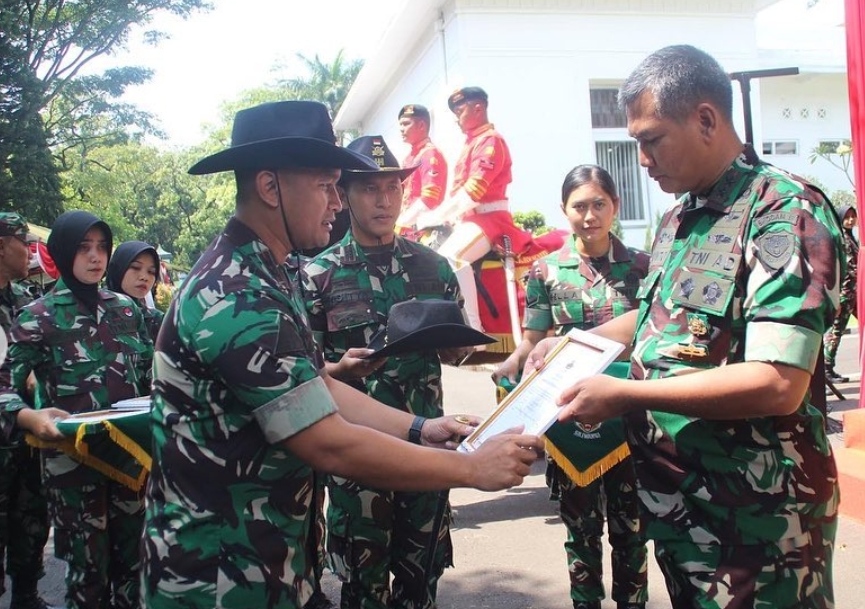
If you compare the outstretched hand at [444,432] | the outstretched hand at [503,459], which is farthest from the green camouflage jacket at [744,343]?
the outstretched hand at [444,432]

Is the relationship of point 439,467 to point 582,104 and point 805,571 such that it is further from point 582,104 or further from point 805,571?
point 582,104

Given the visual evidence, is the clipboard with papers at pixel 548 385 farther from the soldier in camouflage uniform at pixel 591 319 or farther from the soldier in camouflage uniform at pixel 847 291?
the soldier in camouflage uniform at pixel 847 291

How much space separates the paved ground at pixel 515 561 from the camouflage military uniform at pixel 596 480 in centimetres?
41

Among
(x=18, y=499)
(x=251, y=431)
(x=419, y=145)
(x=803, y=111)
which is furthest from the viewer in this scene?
(x=803, y=111)

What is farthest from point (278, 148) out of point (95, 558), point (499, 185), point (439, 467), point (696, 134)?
point (499, 185)

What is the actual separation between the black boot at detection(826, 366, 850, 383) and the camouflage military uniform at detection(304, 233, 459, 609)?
621cm

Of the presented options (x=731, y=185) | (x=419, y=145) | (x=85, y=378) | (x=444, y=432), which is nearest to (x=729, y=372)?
(x=731, y=185)

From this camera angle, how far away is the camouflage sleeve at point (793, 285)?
1.74m

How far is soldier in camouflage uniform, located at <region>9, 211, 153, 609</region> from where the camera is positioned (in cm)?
354

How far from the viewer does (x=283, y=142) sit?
6.28 feet

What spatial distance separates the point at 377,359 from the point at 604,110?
14885 millimetres

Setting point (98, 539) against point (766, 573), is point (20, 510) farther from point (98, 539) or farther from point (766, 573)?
point (766, 573)

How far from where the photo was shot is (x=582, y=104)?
51.7 ft

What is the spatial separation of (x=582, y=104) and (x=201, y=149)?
1545 inches
